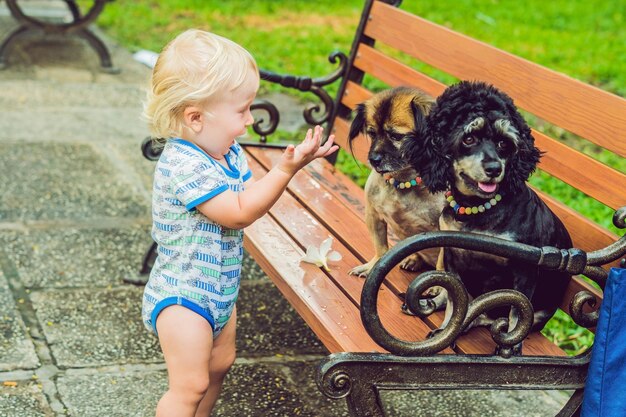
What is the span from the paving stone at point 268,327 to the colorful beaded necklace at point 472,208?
1379 mm

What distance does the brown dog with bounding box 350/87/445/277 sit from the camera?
130 inches

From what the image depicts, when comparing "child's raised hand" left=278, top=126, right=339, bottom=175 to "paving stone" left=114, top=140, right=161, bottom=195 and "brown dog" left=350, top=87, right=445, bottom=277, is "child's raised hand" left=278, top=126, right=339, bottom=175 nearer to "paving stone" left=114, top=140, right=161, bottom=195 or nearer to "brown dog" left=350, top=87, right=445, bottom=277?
"brown dog" left=350, top=87, right=445, bottom=277

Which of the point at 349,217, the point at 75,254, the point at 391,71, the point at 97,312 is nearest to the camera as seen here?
the point at 349,217

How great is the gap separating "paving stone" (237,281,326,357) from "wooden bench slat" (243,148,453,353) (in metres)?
0.56

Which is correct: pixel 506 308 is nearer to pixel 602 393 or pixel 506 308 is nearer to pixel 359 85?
pixel 602 393

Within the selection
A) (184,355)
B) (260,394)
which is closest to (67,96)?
(260,394)

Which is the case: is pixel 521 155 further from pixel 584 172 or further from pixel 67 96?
pixel 67 96

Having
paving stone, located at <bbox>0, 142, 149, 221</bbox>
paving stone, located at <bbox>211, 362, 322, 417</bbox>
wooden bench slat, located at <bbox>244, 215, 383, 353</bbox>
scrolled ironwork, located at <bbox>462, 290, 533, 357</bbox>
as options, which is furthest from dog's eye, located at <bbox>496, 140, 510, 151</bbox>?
paving stone, located at <bbox>0, 142, 149, 221</bbox>

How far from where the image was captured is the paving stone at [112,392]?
130 inches

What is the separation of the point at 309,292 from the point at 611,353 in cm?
100

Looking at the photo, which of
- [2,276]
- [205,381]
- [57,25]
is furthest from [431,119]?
[57,25]

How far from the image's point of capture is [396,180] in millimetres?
3355

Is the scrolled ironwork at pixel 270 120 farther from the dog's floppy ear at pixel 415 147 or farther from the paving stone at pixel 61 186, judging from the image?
the dog's floppy ear at pixel 415 147

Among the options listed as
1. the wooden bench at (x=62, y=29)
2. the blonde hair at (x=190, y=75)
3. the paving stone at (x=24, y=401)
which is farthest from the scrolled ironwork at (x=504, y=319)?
the wooden bench at (x=62, y=29)
